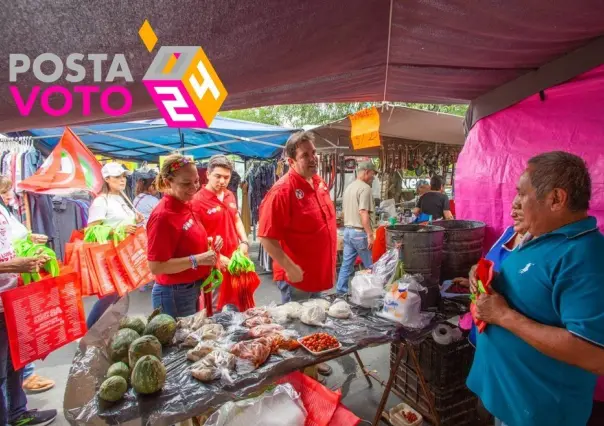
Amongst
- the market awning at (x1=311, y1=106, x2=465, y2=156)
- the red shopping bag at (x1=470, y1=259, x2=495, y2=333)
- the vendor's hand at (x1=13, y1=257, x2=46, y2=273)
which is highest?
the market awning at (x1=311, y1=106, x2=465, y2=156)

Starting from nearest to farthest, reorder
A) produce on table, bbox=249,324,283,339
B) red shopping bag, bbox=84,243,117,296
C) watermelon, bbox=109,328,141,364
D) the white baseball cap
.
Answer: watermelon, bbox=109,328,141,364, produce on table, bbox=249,324,283,339, red shopping bag, bbox=84,243,117,296, the white baseball cap

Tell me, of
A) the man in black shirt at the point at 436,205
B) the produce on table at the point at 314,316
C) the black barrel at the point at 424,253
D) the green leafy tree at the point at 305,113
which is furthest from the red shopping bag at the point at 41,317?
the green leafy tree at the point at 305,113

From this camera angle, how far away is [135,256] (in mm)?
3785

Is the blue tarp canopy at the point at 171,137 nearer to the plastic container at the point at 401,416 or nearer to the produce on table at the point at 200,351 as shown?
the produce on table at the point at 200,351

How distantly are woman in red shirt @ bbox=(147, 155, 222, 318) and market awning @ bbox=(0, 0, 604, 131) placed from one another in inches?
23.9

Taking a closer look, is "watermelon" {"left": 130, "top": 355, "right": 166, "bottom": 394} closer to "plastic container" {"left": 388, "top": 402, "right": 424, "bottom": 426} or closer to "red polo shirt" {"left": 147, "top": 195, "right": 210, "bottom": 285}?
"red polo shirt" {"left": 147, "top": 195, "right": 210, "bottom": 285}

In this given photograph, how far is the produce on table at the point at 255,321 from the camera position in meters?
2.34

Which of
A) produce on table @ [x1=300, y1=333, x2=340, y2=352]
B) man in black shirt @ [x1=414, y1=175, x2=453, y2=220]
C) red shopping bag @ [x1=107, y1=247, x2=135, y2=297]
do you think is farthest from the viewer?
man in black shirt @ [x1=414, y1=175, x2=453, y2=220]

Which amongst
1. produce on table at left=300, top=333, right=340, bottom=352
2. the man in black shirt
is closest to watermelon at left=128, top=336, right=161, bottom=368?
produce on table at left=300, top=333, right=340, bottom=352

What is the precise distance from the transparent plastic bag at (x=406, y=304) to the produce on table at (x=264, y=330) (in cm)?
77

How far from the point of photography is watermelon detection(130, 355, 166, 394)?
163 centimetres

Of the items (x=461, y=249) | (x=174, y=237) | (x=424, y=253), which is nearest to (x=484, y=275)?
→ (x=424, y=253)

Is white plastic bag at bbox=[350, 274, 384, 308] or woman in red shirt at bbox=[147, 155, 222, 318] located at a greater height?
woman in red shirt at bbox=[147, 155, 222, 318]

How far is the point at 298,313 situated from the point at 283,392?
0.56 m
